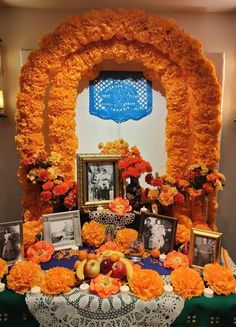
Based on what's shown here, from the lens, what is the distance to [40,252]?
1767 mm

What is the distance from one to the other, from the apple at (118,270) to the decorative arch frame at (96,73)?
0.89 m

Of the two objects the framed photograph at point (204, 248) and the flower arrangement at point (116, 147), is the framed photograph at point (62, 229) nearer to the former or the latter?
the flower arrangement at point (116, 147)

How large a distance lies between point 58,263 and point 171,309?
2.38 feet

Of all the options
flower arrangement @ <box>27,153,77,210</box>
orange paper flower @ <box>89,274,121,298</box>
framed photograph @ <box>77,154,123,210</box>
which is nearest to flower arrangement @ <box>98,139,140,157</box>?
framed photograph @ <box>77,154,123,210</box>

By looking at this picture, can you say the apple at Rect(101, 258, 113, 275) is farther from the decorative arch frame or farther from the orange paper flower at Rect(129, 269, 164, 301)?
the decorative arch frame

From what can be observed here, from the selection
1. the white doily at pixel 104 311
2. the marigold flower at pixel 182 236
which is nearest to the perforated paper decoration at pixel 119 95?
the marigold flower at pixel 182 236

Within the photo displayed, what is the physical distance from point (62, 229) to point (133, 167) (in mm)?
669

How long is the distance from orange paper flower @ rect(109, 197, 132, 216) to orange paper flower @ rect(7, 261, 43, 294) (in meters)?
0.70

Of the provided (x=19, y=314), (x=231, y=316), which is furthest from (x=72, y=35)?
(x=231, y=316)

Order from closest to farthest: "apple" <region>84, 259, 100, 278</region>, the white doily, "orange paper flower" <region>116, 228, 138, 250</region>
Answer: the white doily
"apple" <region>84, 259, 100, 278</region>
"orange paper flower" <region>116, 228, 138, 250</region>

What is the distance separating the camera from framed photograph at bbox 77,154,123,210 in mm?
2076

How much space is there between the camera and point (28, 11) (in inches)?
91.6

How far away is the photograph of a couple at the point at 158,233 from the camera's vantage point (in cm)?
180

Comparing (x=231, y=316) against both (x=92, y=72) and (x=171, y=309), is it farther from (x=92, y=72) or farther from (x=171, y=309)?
(x=92, y=72)
